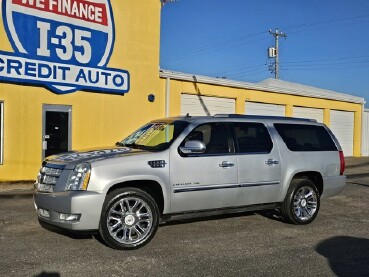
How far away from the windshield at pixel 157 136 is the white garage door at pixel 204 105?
9.22 m

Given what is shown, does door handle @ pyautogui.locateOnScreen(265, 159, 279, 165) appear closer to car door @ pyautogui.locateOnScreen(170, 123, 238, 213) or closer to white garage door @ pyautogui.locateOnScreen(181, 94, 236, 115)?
car door @ pyautogui.locateOnScreen(170, 123, 238, 213)

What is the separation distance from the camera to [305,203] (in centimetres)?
776

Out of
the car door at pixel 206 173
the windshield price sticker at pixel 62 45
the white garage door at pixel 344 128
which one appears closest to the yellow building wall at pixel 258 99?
the white garage door at pixel 344 128

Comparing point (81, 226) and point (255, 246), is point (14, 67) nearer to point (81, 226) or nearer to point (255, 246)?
point (81, 226)

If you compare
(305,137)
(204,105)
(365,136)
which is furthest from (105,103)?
(365,136)

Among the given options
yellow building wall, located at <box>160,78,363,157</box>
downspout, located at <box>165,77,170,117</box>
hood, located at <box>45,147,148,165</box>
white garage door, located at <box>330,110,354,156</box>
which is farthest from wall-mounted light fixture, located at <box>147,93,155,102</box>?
white garage door, located at <box>330,110,354,156</box>

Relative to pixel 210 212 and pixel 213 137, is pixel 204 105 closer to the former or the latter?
pixel 213 137

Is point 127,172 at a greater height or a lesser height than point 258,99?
lesser

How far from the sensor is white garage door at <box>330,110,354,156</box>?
2442 centimetres

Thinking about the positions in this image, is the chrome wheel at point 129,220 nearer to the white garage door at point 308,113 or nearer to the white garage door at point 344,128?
the white garage door at point 308,113

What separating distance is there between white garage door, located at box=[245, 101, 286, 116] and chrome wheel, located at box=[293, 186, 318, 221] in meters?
11.3

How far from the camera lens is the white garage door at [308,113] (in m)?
22.0

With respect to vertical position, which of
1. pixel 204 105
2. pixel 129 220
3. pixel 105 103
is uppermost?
pixel 204 105

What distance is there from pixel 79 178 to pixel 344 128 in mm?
22017
